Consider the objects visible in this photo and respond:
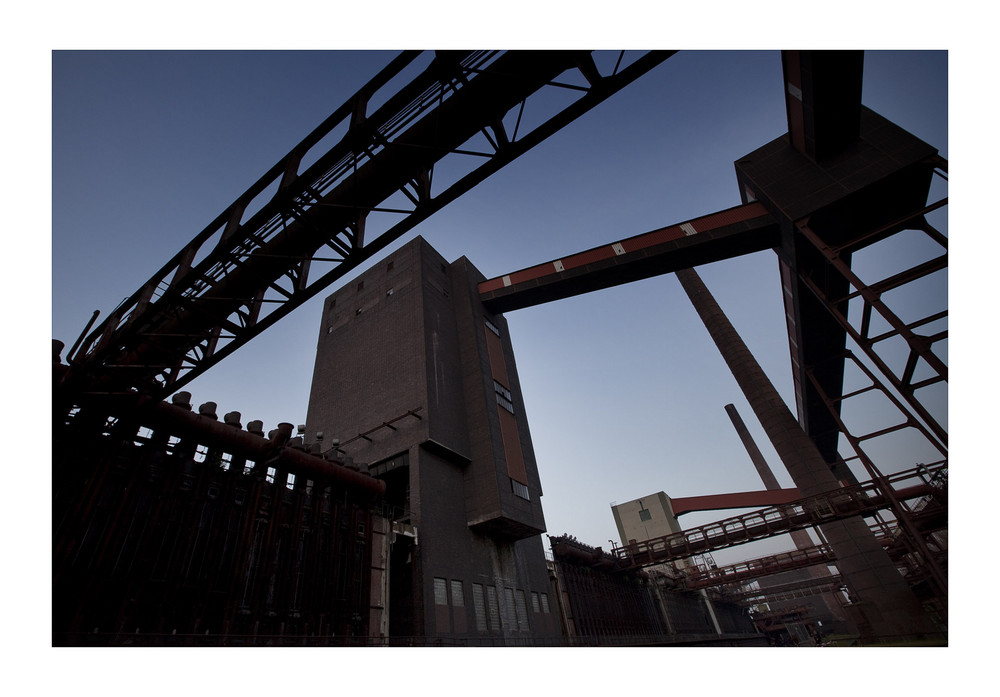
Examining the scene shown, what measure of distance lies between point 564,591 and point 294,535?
626 inches

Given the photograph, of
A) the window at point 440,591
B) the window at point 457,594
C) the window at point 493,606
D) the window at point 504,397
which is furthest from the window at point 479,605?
the window at point 504,397

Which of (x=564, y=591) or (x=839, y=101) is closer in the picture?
(x=839, y=101)

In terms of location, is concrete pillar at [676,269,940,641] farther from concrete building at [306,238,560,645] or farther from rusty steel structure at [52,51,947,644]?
concrete building at [306,238,560,645]

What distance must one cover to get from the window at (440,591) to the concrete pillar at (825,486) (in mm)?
17476

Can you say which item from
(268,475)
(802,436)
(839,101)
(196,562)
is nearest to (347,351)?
(268,475)

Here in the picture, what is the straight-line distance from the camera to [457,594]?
16.9 meters

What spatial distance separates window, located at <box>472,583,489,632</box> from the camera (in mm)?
17078

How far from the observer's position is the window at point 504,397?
80.4 feet

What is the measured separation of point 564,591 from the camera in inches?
941

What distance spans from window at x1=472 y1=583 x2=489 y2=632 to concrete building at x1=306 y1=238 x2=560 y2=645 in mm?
51

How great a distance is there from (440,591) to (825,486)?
789 inches

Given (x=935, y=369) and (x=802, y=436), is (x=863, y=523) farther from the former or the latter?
(x=935, y=369)

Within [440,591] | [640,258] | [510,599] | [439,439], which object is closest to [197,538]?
[440,591]

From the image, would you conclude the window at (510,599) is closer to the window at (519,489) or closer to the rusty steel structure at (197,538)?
the window at (519,489)
